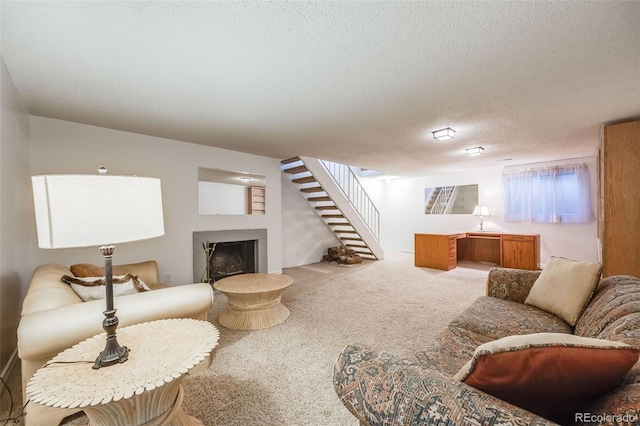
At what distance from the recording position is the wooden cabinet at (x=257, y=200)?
4.72 meters

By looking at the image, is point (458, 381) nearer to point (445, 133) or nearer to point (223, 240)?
point (445, 133)

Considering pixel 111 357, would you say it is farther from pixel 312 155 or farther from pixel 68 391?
pixel 312 155

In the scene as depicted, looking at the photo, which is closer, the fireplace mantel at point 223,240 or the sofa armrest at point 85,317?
the sofa armrest at point 85,317

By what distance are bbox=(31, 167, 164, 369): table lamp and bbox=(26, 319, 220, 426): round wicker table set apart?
95 millimetres

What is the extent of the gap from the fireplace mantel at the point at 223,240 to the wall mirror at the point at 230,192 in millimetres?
331

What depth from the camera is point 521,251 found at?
17.2ft

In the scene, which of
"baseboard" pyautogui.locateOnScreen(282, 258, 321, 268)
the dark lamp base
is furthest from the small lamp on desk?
the dark lamp base

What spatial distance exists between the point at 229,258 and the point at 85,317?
328 cm

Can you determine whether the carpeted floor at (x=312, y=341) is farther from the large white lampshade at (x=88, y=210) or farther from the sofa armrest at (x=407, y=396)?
the large white lampshade at (x=88, y=210)

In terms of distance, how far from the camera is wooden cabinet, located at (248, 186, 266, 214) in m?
4.72

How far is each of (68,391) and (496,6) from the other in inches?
100

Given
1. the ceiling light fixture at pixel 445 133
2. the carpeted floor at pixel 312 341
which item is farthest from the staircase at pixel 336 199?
the ceiling light fixture at pixel 445 133

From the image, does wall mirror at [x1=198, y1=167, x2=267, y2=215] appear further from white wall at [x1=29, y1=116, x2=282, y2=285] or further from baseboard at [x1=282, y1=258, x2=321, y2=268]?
baseboard at [x1=282, y1=258, x2=321, y2=268]

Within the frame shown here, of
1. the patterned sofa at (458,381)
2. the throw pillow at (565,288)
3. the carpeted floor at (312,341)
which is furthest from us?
the throw pillow at (565,288)
